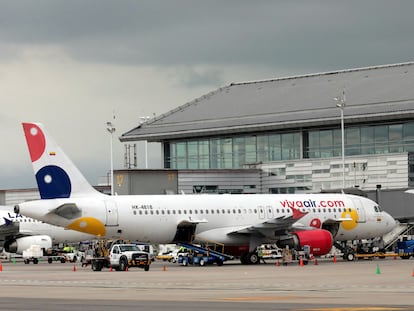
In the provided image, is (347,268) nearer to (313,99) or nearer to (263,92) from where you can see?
(313,99)

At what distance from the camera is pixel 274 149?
120m

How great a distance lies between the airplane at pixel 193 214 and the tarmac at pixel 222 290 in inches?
334

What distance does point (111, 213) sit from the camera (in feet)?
232

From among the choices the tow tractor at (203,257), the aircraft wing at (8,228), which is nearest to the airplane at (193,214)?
the tow tractor at (203,257)

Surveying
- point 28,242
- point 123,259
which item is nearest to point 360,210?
point 123,259

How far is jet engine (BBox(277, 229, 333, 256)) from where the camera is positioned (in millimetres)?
72750

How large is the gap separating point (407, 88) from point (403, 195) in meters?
20.7

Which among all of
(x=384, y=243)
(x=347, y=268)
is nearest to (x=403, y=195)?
(x=384, y=243)

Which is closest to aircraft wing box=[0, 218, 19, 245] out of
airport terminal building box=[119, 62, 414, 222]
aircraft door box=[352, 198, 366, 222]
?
airport terminal building box=[119, 62, 414, 222]

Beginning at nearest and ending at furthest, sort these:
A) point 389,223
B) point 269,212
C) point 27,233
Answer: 1. point 269,212
2. point 389,223
3. point 27,233

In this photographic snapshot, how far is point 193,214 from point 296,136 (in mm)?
45530

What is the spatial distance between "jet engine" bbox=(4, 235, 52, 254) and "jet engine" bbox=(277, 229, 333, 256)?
25.3 metres

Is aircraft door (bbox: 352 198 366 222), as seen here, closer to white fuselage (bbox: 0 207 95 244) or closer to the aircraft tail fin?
A: the aircraft tail fin

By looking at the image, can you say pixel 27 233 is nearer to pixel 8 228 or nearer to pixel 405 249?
pixel 8 228
